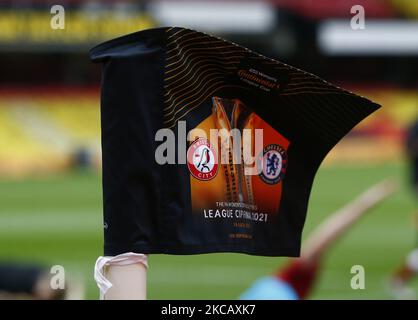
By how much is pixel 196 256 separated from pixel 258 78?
11.2 m

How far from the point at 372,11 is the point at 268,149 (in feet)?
120

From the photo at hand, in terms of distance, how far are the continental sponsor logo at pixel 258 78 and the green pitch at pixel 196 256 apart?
6.70 m

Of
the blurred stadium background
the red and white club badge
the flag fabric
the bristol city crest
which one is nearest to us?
the flag fabric

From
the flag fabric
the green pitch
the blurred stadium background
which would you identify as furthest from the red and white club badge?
the blurred stadium background

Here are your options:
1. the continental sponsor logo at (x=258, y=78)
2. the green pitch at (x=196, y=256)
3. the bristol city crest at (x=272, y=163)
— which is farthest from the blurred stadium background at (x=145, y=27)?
the continental sponsor logo at (x=258, y=78)

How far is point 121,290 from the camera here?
11.2ft

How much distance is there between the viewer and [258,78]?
3.62 m

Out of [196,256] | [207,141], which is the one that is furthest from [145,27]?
[207,141]

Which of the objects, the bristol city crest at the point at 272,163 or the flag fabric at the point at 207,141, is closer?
the flag fabric at the point at 207,141

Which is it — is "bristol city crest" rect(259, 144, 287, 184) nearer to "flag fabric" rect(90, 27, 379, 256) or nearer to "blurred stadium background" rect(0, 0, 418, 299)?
"flag fabric" rect(90, 27, 379, 256)

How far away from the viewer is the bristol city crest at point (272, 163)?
12.2 ft

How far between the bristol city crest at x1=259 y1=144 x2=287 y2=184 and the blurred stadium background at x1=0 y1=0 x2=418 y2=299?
1608 cm

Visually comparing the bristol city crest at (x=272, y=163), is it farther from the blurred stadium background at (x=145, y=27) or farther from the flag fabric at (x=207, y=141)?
the blurred stadium background at (x=145, y=27)

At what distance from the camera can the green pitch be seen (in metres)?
11.9
